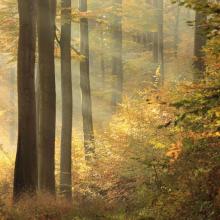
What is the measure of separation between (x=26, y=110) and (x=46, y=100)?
2021 millimetres

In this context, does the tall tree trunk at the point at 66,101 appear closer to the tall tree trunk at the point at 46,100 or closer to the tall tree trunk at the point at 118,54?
the tall tree trunk at the point at 46,100

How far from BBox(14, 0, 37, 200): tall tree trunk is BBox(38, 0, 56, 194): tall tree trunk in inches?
66.0

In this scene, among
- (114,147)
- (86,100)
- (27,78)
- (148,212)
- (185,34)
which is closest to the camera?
(148,212)

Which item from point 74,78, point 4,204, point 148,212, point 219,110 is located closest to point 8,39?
point 4,204

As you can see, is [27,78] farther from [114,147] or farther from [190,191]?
[190,191]

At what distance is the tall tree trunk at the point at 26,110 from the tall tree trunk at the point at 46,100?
168cm

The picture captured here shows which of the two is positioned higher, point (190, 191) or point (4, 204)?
point (190, 191)

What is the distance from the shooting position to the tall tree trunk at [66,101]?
57.5 ft

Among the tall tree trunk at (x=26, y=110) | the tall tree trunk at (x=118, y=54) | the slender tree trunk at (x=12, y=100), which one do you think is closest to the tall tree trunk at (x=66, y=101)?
the tall tree trunk at (x=26, y=110)

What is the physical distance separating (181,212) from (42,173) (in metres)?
7.10

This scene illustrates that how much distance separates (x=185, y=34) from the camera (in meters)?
42.6

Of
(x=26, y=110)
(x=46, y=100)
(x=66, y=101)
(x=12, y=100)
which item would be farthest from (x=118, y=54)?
(x=12, y=100)

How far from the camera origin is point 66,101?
63.7 feet

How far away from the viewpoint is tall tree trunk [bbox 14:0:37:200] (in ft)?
41.0
